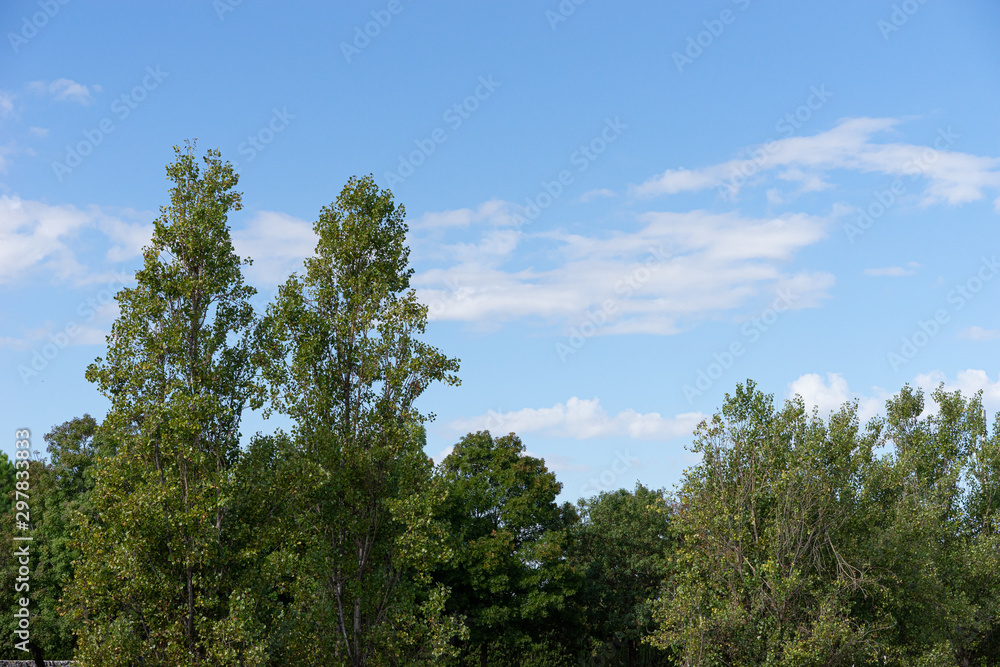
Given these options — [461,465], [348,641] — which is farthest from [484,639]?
[348,641]

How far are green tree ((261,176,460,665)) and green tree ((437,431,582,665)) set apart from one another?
20.1 meters

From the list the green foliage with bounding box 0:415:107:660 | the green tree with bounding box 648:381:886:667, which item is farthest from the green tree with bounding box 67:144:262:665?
the green foliage with bounding box 0:415:107:660

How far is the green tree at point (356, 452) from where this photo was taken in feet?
83.0

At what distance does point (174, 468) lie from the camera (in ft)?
77.5

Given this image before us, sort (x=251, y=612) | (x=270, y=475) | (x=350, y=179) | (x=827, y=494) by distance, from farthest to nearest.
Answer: (x=350, y=179) → (x=827, y=494) → (x=270, y=475) → (x=251, y=612)

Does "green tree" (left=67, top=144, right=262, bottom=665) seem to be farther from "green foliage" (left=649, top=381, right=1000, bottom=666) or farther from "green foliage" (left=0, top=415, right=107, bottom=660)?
"green foliage" (left=0, top=415, right=107, bottom=660)

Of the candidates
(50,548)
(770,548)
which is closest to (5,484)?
(50,548)

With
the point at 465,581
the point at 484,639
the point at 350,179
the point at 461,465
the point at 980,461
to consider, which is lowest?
the point at 484,639

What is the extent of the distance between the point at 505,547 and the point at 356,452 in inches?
958

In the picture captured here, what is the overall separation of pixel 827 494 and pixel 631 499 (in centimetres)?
3557

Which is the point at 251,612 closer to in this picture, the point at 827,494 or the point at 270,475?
the point at 270,475

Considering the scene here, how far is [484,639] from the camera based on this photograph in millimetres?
49469

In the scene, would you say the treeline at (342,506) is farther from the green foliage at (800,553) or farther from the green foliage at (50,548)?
the green foliage at (50,548)

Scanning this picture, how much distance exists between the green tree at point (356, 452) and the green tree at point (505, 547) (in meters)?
20.1
